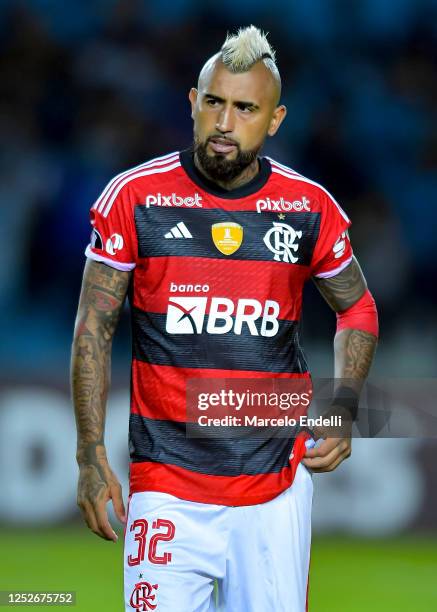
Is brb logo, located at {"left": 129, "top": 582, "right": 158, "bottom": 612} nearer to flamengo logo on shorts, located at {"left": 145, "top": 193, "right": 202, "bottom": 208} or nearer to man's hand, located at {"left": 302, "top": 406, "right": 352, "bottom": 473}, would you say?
man's hand, located at {"left": 302, "top": 406, "right": 352, "bottom": 473}

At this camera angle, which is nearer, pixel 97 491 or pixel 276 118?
pixel 97 491

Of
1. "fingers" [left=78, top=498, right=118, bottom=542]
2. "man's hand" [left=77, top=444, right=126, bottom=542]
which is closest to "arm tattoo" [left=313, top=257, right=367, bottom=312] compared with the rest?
"man's hand" [left=77, top=444, right=126, bottom=542]

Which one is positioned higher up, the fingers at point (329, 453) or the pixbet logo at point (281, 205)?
the pixbet logo at point (281, 205)

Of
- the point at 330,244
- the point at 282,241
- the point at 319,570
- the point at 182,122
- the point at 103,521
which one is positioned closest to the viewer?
the point at 103,521

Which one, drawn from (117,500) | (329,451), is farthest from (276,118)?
(117,500)

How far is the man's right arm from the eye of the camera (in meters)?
3.70

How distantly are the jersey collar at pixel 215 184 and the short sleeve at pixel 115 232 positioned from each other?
25 cm

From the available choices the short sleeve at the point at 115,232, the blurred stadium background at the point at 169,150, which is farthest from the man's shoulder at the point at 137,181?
the blurred stadium background at the point at 169,150

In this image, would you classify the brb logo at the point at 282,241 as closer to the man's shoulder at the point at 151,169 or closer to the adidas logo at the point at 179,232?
the adidas logo at the point at 179,232

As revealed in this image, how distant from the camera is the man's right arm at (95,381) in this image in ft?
12.1

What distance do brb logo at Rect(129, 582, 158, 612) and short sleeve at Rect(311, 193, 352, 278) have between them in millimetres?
1151

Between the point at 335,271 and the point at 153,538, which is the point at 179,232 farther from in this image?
the point at 153,538

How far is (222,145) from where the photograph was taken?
392 cm

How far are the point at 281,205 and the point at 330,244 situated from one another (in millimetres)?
208
